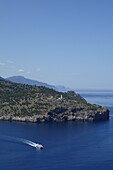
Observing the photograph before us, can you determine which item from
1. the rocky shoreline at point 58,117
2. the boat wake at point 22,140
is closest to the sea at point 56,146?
the boat wake at point 22,140

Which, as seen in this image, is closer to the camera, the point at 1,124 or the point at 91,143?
the point at 91,143

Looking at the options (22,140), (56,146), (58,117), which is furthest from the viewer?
(58,117)

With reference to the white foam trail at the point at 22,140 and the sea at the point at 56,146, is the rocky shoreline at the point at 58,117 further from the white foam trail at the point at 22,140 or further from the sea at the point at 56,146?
the white foam trail at the point at 22,140

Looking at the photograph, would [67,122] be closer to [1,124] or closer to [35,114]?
[35,114]

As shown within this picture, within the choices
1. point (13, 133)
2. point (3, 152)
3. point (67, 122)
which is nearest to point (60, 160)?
point (3, 152)

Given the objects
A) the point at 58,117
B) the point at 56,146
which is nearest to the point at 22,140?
the point at 56,146

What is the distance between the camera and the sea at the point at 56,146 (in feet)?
339

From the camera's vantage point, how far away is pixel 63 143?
436 ft

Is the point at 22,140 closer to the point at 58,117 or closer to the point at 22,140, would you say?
the point at 22,140

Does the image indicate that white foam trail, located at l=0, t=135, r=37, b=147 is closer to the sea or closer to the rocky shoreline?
the sea

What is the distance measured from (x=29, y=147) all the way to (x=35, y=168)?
23.5 m

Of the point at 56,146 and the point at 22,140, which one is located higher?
the point at 22,140

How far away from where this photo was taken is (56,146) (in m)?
127

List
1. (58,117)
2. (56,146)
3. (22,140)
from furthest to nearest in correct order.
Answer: (58,117) < (22,140) < (56,146)
